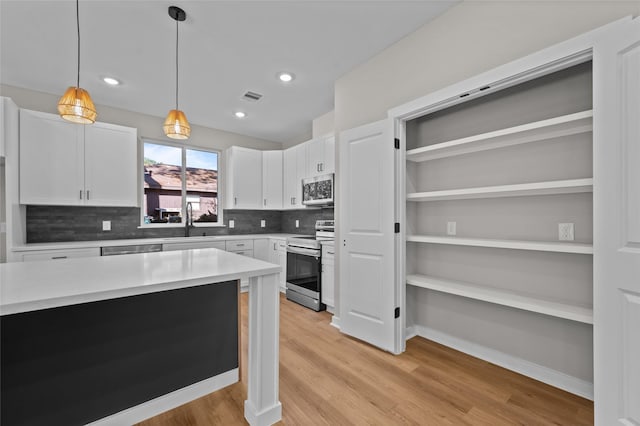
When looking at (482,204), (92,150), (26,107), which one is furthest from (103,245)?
(482,204)

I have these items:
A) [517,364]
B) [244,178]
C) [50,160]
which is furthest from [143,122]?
[517,364]

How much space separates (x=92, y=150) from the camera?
3521 mm

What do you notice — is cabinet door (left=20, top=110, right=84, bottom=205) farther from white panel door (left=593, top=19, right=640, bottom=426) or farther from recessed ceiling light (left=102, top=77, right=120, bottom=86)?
white panel door (left=593, top=19, right=640, bottom=426)

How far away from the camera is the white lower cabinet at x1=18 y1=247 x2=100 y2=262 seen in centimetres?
291

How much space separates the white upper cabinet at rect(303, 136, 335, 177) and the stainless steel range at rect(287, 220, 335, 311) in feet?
2.56

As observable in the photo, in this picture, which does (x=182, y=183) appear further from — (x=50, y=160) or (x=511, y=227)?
(x=511, y=227)

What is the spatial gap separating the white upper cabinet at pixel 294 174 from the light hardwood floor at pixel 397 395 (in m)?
2.61

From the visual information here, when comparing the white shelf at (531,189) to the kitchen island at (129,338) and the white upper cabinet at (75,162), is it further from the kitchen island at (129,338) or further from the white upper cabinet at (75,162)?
the white upper cabinet at (75,162)

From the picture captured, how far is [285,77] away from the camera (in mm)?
3176

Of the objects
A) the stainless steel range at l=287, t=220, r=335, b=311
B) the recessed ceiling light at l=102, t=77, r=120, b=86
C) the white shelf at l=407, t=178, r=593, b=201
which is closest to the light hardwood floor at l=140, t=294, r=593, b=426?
the stainless steel range at l=287, t=220, r=335, b=311

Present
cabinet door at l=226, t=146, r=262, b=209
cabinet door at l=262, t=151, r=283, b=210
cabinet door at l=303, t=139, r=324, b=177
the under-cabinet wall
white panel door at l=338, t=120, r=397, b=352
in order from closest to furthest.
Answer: the under-cabinet wall, white panel door at l=338, t=120, r=397, b=352, cabinet door at l=303, t=139, r=324, b=177, cabinet door at l=226, t=146, r=262, b=209, cabinet door at l=262, t=151, r=283, b=210

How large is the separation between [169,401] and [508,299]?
235 centimetres

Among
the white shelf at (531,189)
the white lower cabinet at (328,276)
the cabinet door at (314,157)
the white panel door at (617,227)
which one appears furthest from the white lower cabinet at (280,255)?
the white panel door at (617,227)

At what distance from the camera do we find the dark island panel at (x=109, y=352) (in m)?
1.32
